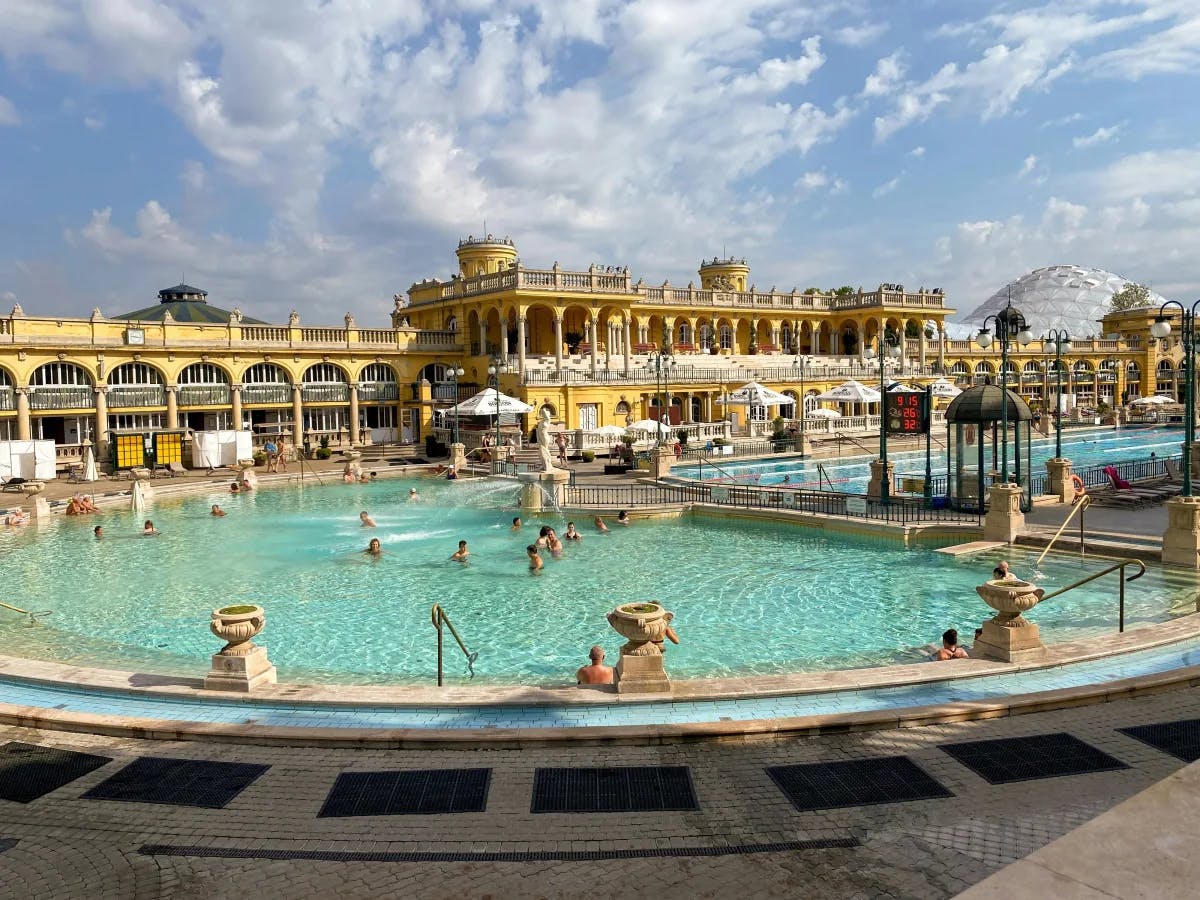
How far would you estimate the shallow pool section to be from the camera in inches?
374

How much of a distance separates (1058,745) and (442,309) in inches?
1946

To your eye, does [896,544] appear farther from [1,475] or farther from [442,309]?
[442,309]

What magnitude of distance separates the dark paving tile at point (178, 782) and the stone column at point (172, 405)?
37.0 meters

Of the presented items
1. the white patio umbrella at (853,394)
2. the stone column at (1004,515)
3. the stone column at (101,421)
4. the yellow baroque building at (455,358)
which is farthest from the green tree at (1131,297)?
the stone column at (101,421)

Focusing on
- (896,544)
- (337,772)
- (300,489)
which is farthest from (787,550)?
(300,489)

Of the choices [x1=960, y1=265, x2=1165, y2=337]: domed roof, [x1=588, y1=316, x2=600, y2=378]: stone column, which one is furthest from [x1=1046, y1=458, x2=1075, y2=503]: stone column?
[x1=960, y1=265, x2=1165, y2=337]: domed roof

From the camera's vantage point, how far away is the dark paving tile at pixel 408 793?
7320 mm

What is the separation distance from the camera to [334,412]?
155 ft

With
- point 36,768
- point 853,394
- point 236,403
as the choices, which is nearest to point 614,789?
point 36,768

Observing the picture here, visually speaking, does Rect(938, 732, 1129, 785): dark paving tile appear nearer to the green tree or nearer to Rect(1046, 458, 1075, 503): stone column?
Rect(1046, 458, 1075, 503): stone column

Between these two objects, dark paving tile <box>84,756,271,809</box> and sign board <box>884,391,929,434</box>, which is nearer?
dark paving tile <box>84,756,271,809</box>

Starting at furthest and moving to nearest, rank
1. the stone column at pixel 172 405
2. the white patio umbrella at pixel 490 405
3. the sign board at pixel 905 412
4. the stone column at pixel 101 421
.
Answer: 1. the stone column at pixel 172 405
2. the stone column at pixel 101 421
3. the white patio umbrella at pixel 490 405
4. the sign board at pixel 905 412

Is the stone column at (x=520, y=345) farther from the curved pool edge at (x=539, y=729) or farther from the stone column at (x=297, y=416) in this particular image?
the curved pool edge at (x=539, y=729)

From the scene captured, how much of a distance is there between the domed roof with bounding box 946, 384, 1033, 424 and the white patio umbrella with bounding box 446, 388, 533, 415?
2013 cm
